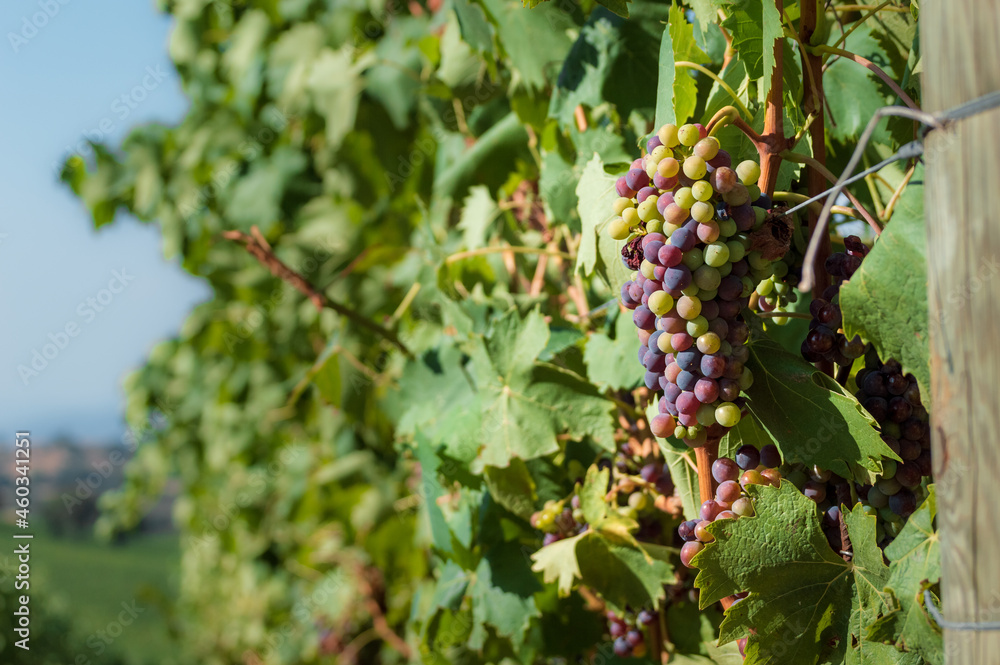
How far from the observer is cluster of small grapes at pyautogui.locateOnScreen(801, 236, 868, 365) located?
0.79 m

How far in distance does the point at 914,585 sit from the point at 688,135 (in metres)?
0.45

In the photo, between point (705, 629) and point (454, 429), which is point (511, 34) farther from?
point (705, 629)

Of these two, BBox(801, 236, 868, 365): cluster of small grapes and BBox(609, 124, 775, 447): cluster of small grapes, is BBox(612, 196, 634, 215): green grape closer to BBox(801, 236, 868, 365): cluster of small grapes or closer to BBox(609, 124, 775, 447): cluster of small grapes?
BBox(609, 124, 775, 447): cluster of small grapes

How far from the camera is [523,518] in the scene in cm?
130

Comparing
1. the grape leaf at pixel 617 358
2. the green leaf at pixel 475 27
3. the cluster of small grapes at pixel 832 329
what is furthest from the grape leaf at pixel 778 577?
the green leaf at pixel 475 27

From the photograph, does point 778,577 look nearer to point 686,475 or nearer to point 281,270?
point 686,475

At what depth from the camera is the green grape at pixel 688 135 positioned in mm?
762

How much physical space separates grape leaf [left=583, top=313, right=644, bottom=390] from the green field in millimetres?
4225

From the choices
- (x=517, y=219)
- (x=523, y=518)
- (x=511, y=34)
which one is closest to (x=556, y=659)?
(x=523, y=518)

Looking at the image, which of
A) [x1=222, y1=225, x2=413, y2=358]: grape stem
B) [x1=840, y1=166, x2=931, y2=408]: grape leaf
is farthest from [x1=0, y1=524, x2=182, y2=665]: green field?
[x1=840, y1=166, x2=931, y2=408]: grape leaf

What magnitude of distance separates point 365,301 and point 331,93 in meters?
0.70

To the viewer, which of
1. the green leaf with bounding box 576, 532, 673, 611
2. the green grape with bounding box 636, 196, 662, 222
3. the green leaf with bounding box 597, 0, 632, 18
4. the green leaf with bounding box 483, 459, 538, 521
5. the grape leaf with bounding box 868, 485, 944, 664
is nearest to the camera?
the grape leaf with bounding box 868, 485, 944, 664

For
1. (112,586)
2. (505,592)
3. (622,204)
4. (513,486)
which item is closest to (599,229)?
(622,204)

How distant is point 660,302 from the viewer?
0.75 m
